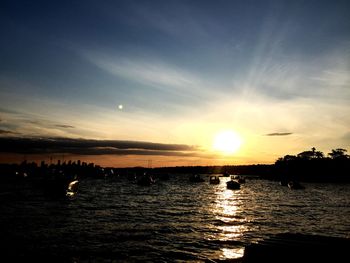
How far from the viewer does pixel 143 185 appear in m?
146

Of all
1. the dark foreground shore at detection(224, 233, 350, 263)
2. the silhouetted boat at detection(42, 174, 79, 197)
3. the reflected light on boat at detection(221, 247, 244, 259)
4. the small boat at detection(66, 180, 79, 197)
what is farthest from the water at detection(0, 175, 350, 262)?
the small boat at detection(66, 180, 79, 197)

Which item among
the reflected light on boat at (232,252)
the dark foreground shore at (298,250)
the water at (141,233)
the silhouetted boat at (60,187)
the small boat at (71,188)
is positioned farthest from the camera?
the small boat at (71,188)

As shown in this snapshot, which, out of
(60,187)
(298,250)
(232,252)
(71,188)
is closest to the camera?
(298,250)

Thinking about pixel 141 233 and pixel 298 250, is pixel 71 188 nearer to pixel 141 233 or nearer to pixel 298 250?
pixel 141 233

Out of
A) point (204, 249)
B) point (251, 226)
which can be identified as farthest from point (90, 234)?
point (251, 226)

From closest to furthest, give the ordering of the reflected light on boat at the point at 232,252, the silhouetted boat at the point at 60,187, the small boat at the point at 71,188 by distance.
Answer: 1. the reflected light on boat at the point at 232,252
2. the silhouetted boat at the point at 60,187
3. the small boat at the point at 71,188

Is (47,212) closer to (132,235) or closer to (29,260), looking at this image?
(132,235)

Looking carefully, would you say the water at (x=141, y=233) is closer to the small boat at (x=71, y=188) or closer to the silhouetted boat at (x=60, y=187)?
the silhouetted boat at (x=60, y=187)

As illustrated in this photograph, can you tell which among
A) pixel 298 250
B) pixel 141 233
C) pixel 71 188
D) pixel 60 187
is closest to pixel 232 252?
pixel 141 233

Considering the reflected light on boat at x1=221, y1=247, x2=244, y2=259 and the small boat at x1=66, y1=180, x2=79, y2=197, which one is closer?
the reflected light on boat at x1=221, y1=247, x2=244, y2=259

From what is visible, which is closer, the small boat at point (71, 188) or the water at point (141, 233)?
the water at point (141, 233)

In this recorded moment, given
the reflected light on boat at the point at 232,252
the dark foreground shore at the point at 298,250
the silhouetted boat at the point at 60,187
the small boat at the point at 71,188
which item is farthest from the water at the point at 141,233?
the small boat at the point at 71,188

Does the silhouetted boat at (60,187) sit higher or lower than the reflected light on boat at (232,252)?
lower

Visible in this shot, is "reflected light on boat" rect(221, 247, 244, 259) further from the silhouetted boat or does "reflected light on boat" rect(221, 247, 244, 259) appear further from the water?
the silhouetted boat
